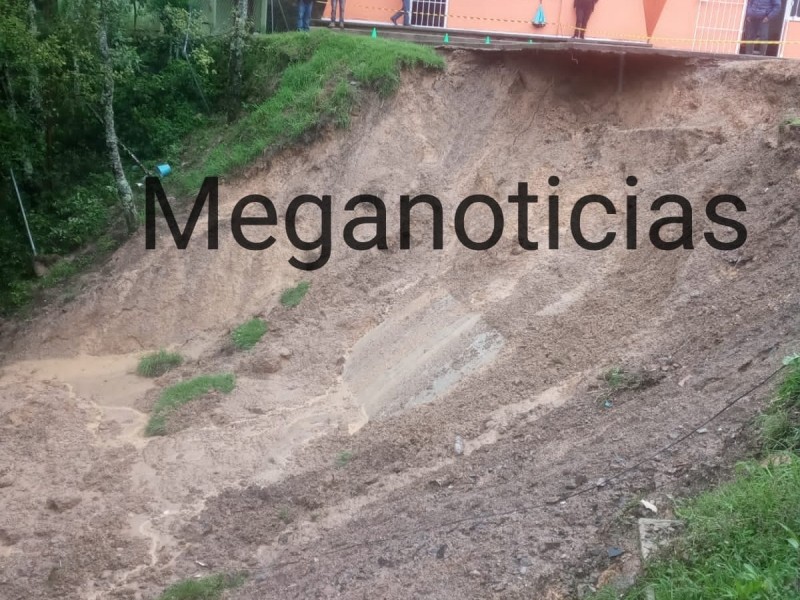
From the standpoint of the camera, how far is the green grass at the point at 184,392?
884cm

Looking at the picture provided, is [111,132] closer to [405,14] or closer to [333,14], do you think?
[333,14]

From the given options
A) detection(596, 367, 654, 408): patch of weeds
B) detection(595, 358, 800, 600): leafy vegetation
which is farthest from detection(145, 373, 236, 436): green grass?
detection(595, 358, 800, 600): leafy vegetation

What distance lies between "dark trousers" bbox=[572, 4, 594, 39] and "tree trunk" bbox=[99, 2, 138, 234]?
8.78 metres

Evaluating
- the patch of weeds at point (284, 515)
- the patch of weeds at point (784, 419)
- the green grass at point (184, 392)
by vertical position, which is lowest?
the patch of weeds at point (284, 515)

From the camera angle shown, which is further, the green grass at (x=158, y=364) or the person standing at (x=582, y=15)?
the person standing at (x=582, y=15)

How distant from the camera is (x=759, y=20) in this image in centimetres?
1393

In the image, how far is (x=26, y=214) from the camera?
11.7 metres

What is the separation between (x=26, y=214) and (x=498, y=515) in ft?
30.8

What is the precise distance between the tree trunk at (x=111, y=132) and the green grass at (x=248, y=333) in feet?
7.96

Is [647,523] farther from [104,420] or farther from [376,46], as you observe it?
[376,46]

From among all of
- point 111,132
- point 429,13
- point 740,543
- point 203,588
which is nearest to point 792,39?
point 429,13

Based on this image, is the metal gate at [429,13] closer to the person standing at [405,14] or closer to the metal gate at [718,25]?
the person standing at [405,14]

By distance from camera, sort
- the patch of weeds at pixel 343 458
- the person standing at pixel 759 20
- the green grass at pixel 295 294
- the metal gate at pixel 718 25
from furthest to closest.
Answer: the metal gate at pixel 718 25
the person standing at pixel 759 20
the green grass at pixel 295 294
the patch of weeds at pixel 343 458

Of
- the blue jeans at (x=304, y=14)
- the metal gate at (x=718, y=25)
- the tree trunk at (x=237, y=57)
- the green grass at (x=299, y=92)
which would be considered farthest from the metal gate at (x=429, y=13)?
the metal gate at (x=718, y=25)
